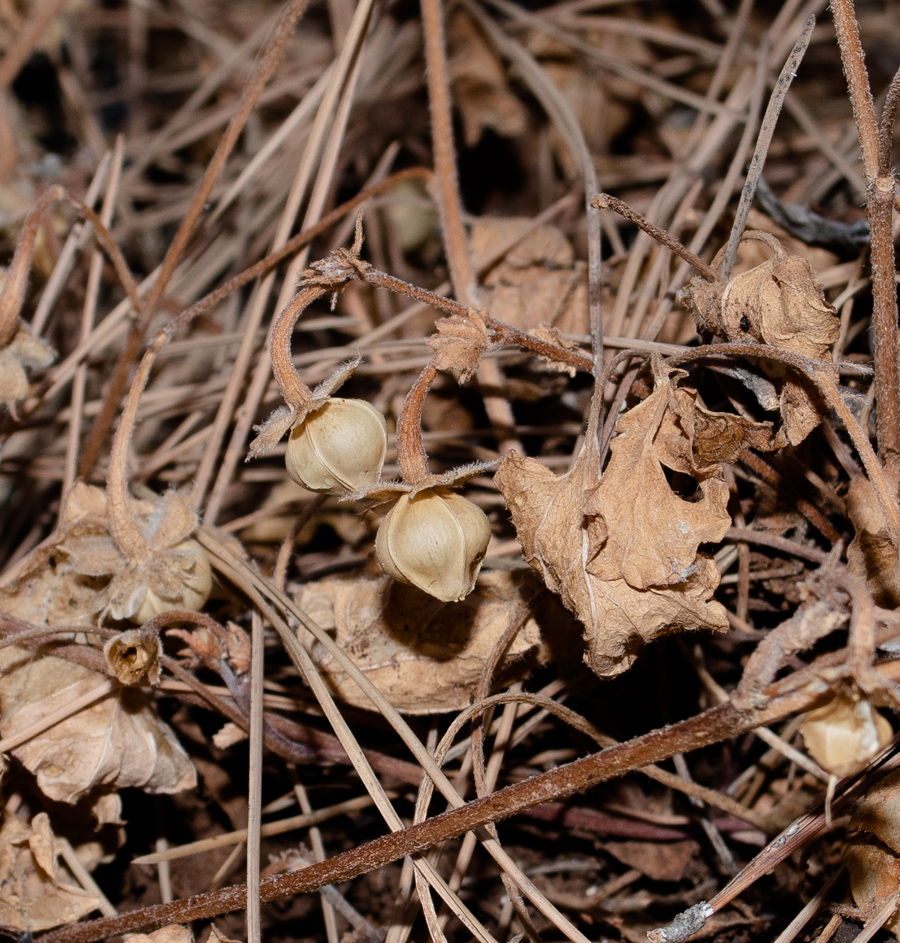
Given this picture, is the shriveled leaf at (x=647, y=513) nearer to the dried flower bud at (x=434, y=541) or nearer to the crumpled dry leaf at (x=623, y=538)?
the crumpled dry leaf at (x=623, y=538)

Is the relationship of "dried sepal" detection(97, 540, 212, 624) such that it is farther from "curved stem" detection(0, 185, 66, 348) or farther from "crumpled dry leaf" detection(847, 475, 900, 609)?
"crumpled dry leaf" detection(847, 475, 900, 609)

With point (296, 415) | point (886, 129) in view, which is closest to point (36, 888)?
point (296, 415)

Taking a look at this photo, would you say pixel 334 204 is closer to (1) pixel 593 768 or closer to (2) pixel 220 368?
(2) pixel 220 368

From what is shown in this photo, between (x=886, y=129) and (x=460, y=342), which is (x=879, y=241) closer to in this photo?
(x=886, y=129)

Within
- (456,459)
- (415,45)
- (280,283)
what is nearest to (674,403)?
(456,459)

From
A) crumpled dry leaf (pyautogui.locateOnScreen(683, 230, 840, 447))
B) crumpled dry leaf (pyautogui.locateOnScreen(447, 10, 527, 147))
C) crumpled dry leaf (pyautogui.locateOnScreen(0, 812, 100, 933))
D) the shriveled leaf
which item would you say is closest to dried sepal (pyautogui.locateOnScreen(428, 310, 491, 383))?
the shriveled leaf

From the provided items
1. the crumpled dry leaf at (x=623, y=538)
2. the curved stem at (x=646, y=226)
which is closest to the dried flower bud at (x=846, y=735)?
the crumpled dry leaf at (x=623, y=538)
